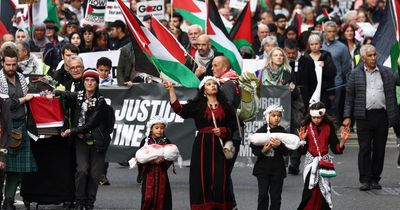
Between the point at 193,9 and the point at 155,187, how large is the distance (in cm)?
706

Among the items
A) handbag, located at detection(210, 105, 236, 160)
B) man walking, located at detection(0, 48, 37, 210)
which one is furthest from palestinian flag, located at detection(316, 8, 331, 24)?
handbag, located at detection(210, 105, 236, 160)

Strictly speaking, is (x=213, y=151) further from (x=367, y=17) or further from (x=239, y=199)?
(x=367, y=17)

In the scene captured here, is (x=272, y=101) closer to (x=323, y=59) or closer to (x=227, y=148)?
(x=323, y=59)

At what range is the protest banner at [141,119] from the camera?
18.6 meters

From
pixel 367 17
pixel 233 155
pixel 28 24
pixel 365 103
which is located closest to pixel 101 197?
pixel 233 155

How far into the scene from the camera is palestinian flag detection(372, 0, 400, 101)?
1880 centimetres

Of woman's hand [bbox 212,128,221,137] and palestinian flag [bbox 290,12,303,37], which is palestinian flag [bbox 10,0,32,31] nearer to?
palestinian flag [bbox 290,12,303,37]

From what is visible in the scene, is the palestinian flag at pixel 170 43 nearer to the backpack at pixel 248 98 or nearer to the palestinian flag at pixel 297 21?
the backpack at pixel 248 98

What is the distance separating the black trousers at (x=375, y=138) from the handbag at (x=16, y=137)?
15.2 ft

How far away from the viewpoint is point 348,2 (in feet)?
104

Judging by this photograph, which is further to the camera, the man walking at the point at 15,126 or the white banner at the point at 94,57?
the white banner at the point at 94,57

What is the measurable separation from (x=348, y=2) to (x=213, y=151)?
56.1 feet

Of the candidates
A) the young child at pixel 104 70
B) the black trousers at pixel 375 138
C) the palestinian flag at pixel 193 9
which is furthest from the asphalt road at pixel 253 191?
the palestinian flag at pixel 193 9

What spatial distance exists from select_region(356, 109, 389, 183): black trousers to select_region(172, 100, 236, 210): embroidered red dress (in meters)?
3.55
